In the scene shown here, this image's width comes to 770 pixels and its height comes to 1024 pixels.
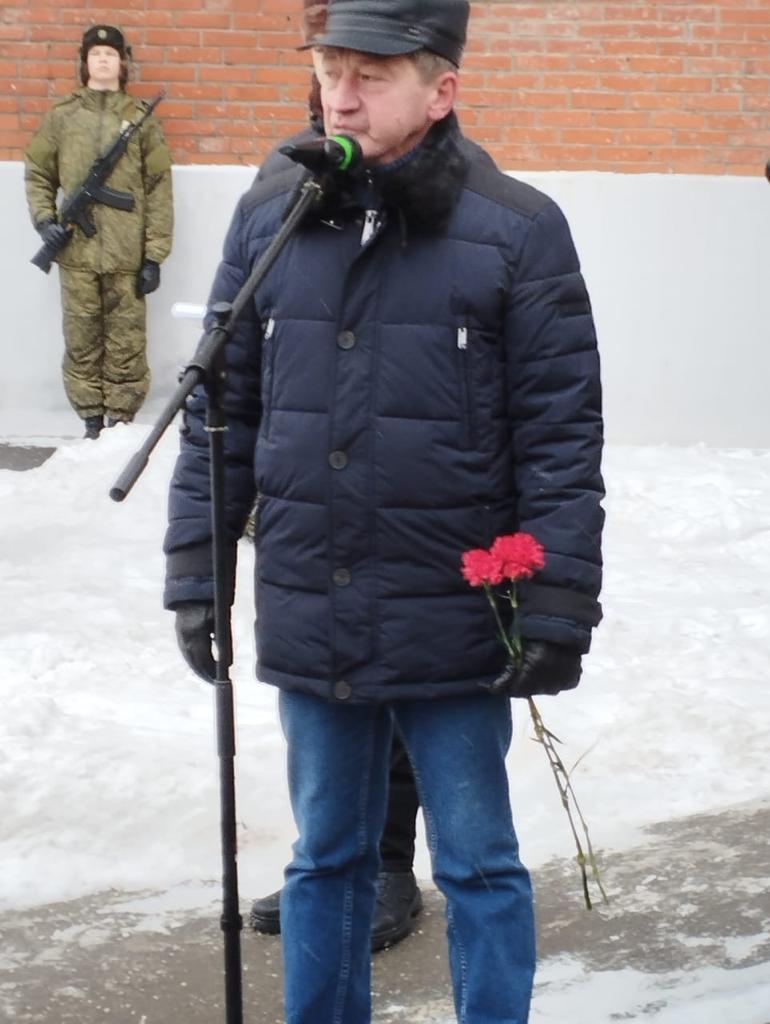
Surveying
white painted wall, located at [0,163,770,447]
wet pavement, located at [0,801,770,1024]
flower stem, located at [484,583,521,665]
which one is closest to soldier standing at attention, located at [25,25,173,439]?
white painted wall, located at [0,163,770,447]

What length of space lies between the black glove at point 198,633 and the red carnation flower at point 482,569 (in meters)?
0.48

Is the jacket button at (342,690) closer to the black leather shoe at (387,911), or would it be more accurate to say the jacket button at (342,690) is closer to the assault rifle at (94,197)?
the black leather shoe at (387,911)

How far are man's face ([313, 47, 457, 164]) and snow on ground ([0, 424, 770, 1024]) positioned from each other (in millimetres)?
1741

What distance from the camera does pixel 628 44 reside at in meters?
8.93

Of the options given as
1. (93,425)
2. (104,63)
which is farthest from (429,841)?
(104,63)

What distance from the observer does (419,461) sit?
9.41 ft

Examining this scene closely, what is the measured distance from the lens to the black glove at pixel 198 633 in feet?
9.96

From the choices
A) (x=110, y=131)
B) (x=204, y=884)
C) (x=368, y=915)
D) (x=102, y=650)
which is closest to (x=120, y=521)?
(x=102, y=650)

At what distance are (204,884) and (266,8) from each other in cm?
609

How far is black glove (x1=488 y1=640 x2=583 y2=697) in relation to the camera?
2.84 metres

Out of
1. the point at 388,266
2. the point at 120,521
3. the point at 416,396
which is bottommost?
the point at 120,521

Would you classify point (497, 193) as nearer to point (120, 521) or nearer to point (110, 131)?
point (120, 521)

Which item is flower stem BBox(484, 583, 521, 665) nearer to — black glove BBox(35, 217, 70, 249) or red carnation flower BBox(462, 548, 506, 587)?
red carnation flower BBox(462, 548, 506, 587)

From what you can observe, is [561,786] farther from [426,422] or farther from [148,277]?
[148,277]
